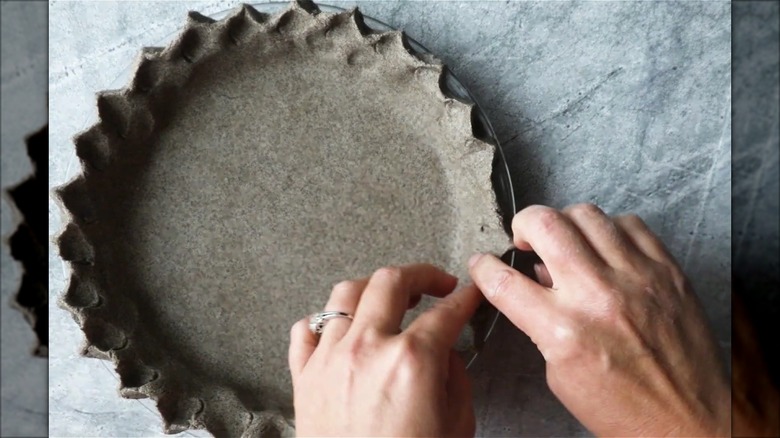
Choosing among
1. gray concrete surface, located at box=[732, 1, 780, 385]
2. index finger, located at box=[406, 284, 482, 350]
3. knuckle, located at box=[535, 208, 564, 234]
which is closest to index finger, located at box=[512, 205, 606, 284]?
knuckle, located at box=[535, 208, 564, 234]

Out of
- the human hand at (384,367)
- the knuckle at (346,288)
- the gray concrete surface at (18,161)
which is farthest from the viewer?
the gray concrete surface at (18,161)

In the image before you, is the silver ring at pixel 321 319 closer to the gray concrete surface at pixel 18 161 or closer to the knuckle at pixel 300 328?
the knuckle at pixel 300 328

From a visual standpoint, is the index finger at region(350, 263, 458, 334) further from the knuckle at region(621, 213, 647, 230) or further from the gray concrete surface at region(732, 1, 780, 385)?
the gray concrete surface at region(732, 1, 780, 385)

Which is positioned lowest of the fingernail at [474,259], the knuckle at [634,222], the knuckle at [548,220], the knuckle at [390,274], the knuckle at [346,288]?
the knuckle at [346,288]

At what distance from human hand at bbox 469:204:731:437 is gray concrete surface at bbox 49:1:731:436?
17 cm

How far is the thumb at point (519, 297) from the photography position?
2.52 ft

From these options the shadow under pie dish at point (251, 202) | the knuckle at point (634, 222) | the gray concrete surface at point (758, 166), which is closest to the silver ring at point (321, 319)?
the shadow under pie dish at point (251, 202)

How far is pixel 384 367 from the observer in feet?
2.30

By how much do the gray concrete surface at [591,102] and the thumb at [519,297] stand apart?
0.20 meters

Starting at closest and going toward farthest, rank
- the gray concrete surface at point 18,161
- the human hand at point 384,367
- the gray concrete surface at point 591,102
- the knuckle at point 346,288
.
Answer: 1. the human hand at point 384,367
2. the knuckle at point 346,288
3. the gray concrete surface at point 591,102
4. the gray concrete surface at point 18,161

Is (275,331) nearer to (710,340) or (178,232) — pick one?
(178,232)

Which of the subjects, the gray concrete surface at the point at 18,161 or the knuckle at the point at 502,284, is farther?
→ the gray concrete surface at the point at 18,161

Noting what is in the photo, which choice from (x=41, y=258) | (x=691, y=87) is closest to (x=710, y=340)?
(x=691, y=87)

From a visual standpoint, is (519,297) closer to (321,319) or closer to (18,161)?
(321,319)
